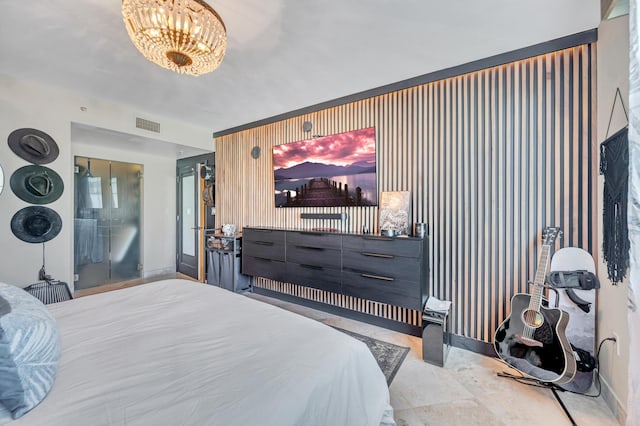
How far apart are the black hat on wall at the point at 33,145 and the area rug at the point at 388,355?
3.99 metres

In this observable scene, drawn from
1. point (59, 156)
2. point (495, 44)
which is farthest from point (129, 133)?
point (495, 44)

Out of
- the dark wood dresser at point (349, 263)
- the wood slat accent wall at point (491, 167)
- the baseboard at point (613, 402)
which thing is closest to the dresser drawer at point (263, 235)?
the dark wood dresser at point (349, 263)

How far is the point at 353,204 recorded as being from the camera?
125 inches

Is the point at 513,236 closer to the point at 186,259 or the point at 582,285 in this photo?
the point at 582,285

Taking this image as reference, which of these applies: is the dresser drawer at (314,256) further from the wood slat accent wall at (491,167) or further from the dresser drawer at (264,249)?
the wood slat accent wall at (491,167)

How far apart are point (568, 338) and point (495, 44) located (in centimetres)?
237

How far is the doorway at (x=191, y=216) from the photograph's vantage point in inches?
193

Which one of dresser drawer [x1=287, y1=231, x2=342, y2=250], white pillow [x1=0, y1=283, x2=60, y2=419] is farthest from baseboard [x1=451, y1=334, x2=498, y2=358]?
white pillow [x1=0, y1=283, x2=60, y2=419]

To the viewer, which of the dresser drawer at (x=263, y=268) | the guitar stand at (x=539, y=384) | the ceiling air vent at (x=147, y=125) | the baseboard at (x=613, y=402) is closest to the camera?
the baseboard at (x=613, y=402)

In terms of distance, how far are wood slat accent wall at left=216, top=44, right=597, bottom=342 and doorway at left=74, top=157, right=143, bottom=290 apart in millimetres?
4257

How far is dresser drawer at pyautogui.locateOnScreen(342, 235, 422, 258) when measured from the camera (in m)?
2.44

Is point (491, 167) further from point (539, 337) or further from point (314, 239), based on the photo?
point (314, 239)

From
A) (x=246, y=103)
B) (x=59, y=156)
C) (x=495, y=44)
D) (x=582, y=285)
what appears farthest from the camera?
(x=246, y=103)

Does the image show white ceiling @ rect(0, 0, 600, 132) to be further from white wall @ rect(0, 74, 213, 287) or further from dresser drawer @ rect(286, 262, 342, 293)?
dresser drawer @ rect(286, 262, 342, 293)
